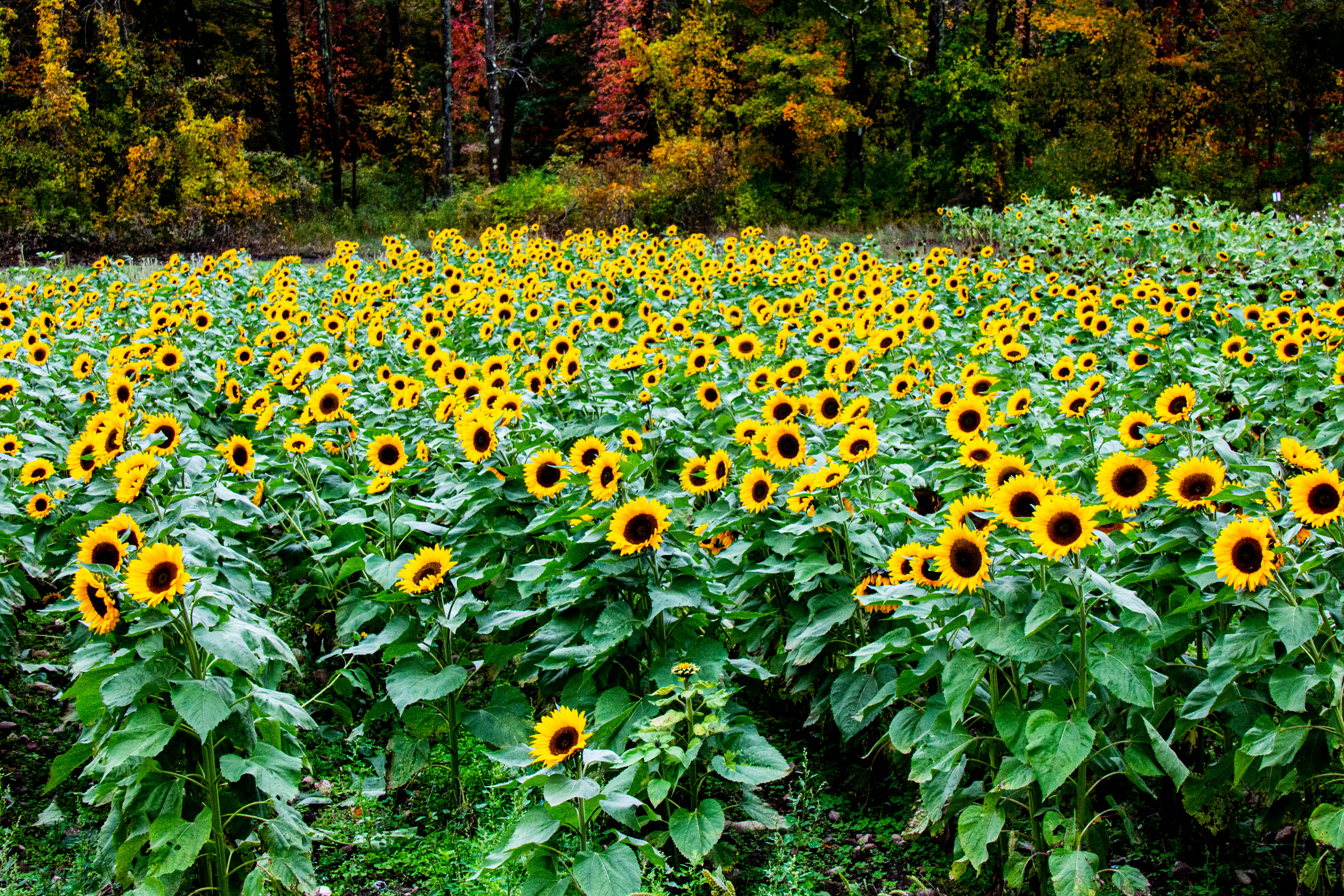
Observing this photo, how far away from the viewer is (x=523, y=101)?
38.1m

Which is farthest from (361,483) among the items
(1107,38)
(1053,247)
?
(1107,38)

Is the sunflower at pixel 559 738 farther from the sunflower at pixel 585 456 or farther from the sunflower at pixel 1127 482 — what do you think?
the sunflower at pixel 1127 482

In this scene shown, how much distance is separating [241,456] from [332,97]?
29.2 metres

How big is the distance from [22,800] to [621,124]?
31.7m

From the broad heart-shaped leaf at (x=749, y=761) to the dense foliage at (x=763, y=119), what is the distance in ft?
67.1

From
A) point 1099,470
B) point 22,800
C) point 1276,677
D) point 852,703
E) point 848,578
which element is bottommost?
point 22,800

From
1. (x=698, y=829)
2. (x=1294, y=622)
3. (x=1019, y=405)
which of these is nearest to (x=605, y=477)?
(x=698, y=829)

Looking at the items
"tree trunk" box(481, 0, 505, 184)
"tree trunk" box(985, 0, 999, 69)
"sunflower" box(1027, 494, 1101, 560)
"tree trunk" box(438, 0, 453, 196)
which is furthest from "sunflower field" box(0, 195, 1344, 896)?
"tree trunk" box(438, 0, 453, 196)

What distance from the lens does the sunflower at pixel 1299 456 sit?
2.85 m

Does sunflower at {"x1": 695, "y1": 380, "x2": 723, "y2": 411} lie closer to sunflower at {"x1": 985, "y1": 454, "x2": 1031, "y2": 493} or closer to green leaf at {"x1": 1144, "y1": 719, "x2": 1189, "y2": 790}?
sunflower at {"x1": 985, "y1": 454, "x2": 1031, "y2": 493}

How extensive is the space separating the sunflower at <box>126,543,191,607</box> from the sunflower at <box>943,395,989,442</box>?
283cm

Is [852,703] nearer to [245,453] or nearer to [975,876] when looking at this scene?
[975,876]

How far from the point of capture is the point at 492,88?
26031 mm

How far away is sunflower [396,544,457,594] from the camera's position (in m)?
3.30
